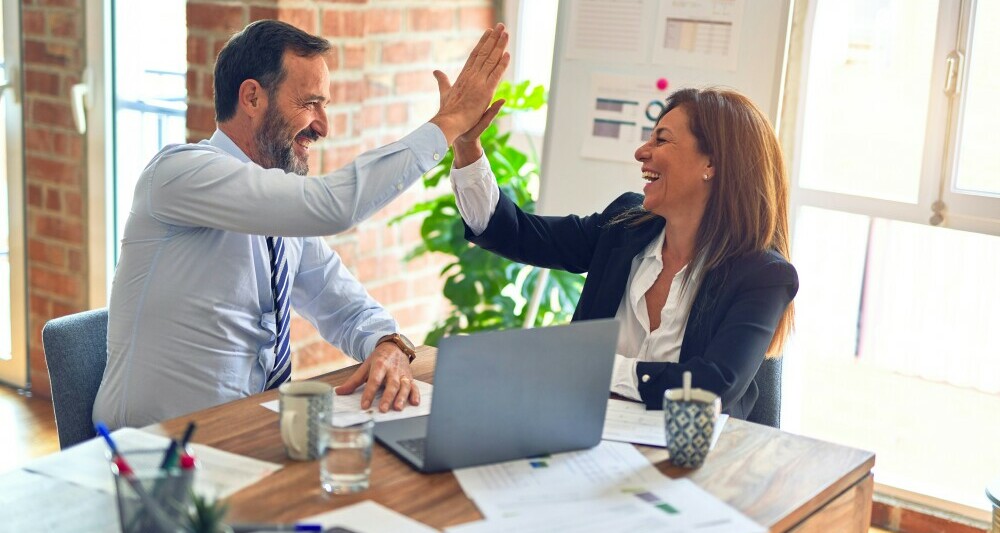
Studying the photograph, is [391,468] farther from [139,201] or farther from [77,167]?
[77,167]

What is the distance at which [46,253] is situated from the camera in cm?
393

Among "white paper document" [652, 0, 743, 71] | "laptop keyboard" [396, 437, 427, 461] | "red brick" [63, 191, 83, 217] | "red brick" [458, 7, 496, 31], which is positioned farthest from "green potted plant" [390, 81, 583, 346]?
"laptop keyboard" [396, 437, 427, 461]

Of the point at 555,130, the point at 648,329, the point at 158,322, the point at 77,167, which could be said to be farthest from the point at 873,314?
the point at 77,167

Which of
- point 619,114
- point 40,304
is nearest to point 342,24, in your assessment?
point 619,114

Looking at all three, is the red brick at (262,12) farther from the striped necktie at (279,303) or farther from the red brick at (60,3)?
the striped necktie at (279,303)

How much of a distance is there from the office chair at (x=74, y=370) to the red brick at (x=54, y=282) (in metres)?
1.92

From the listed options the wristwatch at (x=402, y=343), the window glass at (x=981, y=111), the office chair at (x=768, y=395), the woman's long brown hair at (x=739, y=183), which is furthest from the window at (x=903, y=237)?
the wristwatch at (x=402, y=343)

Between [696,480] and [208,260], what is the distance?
98cm

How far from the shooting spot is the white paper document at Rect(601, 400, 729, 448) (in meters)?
1.73

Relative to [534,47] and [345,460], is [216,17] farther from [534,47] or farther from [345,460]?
[345,460]

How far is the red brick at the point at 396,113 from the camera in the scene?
3537 millimetres

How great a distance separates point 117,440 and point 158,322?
45cm

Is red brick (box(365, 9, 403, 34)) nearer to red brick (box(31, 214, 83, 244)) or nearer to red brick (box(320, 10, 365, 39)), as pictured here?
red brick (box(320, 10, 365, 39))

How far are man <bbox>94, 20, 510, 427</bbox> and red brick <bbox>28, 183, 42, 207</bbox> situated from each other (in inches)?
76.7
